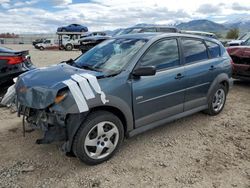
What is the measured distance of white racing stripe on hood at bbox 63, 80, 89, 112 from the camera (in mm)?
3107

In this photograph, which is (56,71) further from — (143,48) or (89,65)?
(143,48)

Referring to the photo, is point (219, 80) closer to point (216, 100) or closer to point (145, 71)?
point (216, 100)

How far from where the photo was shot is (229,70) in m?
5.38

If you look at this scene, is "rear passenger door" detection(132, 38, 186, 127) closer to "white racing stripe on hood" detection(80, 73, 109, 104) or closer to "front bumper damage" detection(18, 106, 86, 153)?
"white racing stripe on hood" detection(80, 73, 109, 104)

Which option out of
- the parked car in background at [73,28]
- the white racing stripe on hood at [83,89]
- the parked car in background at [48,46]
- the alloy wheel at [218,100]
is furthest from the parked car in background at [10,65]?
the parked car in background at [73,28]

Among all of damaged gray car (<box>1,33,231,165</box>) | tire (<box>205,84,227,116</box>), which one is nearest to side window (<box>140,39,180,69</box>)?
damaged gray car (<box>1,33,231,165</box>)

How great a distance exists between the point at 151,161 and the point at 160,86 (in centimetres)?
109

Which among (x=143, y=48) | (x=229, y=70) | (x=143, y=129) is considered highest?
(x=143, y=48)

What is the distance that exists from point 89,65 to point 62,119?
1.14 meters

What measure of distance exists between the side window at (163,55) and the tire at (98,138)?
3.25 ft

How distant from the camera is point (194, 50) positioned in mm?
4688

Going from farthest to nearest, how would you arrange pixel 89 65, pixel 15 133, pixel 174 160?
pixel 15 133, pixel 89 65, pixel 174 160

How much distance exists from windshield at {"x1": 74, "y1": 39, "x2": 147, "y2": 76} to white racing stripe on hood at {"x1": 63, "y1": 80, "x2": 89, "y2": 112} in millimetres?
526

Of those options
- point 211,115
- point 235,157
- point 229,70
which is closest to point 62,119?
point 235,157
